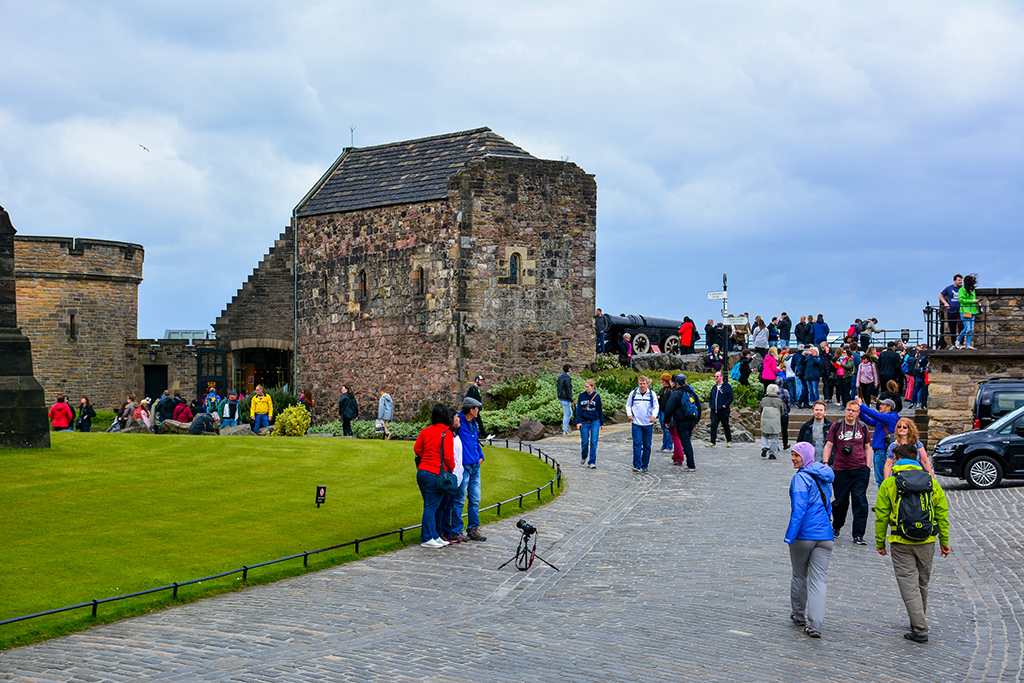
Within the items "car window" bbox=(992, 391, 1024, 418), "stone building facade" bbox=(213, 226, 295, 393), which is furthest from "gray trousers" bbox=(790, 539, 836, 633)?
"stone building facade" bbox=(213, 226, 295, 393)

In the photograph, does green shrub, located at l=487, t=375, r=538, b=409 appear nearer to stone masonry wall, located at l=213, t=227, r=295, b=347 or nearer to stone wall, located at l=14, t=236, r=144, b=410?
stone masonry wall, located at l=213, t=227, r=295, b=347

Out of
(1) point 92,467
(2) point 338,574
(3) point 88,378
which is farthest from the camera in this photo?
(3) point 88,378

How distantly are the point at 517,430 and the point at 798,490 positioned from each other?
58.9 ft

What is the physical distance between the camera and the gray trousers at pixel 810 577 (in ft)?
31.9

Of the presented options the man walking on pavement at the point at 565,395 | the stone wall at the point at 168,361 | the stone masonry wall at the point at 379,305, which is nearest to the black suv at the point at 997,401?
the man walking on pavement at the point at 565,395

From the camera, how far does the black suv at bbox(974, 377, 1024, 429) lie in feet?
71.9

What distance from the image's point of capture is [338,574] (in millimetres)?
12148

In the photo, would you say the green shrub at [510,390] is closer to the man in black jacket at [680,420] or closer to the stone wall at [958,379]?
the man in black jacket at [680,420]

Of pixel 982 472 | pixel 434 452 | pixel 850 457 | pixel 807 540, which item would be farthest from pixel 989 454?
pixel 434 452

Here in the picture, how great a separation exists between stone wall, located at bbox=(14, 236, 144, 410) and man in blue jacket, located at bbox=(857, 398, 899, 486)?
118ft

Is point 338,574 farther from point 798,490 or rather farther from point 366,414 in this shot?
point 366,414

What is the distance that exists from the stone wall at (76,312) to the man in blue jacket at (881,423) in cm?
3597

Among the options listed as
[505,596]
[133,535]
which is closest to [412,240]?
[133,535]

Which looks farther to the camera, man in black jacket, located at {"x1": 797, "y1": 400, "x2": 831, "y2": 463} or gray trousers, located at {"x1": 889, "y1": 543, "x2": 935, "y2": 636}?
man in black jacket, located at {"x1": 797, "y1": 400, "x2": 831, "y2": 463}
